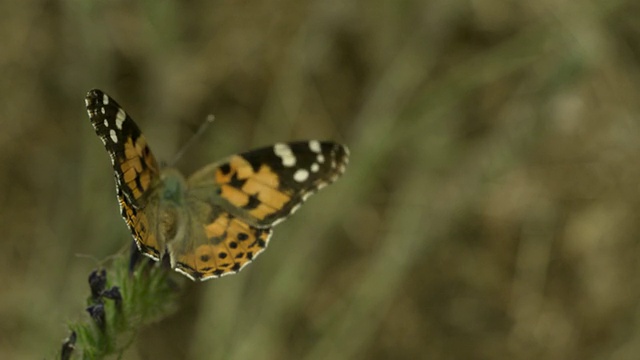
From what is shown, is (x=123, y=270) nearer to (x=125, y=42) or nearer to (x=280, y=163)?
(x=280, y=163)

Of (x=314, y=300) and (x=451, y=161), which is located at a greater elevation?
(x=451, y=161)

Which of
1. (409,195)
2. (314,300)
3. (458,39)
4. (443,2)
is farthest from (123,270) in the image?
(458,39)

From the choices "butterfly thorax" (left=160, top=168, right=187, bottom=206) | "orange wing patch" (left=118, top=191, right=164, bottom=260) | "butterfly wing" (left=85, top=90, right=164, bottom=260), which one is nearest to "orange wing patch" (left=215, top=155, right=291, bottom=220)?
"butterfly thorax" (left=160, top=168, right=187, bottom=206)

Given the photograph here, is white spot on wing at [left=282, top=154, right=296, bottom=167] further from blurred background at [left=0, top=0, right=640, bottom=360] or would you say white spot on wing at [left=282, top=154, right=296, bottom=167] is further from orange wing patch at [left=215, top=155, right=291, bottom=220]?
blurred background at [left=0, top=0, right=640, bottom=360]

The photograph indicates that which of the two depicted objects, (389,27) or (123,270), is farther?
(389,27)

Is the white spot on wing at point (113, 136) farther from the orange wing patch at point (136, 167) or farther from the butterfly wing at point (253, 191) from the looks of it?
the butterfly wing at point (253, 191)

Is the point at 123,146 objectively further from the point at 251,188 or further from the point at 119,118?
the point at 251,188

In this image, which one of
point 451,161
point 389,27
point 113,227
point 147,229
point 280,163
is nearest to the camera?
point 147,229
